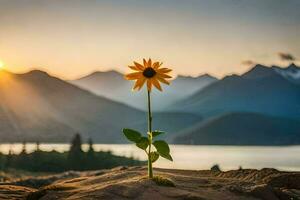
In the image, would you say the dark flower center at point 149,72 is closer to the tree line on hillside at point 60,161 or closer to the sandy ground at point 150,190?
the sandy ground at point 150,190

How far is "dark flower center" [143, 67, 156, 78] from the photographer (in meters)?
8.98

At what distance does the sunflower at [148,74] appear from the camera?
897 centimetres

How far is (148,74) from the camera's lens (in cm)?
898

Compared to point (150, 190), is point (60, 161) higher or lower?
higher

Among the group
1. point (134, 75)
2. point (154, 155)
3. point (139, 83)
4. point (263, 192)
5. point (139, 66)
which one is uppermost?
point (139, 66)

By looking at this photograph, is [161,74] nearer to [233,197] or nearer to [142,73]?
[142,73]

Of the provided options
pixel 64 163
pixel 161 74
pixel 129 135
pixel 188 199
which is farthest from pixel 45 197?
pixel 64 163

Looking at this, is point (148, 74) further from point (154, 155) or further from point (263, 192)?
point (263, 192)

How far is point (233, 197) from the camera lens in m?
7.99

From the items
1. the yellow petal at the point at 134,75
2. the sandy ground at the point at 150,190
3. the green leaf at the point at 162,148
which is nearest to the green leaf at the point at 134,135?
the green leaf at the point at 162,148

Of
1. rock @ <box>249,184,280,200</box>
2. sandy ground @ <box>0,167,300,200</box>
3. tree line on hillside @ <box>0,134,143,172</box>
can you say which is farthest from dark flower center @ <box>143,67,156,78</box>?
tree line on hillside @ <box>0,134,143,172</box>

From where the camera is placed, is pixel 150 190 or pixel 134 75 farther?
pixel 134 75

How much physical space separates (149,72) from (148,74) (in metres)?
0.04

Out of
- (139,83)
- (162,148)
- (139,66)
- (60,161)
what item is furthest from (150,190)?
(60,161)
